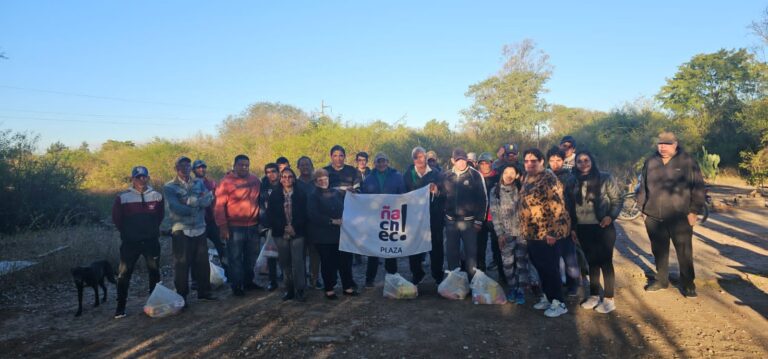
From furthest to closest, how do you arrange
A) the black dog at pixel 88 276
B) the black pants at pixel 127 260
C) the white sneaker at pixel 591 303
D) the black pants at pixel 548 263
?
the black dog at pixel 88 276
the black pants at pixel 127 260
the white sneaker at pixel 591 303
the black pants at pixel 548 263

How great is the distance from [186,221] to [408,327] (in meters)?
2.94

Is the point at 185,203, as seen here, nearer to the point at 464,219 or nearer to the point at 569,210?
the point at 464,219

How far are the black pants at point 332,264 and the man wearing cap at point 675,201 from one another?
146 inches

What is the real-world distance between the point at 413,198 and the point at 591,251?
2.19 meters

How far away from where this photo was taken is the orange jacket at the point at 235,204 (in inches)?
226

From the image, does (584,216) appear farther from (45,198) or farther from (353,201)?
(45,198)

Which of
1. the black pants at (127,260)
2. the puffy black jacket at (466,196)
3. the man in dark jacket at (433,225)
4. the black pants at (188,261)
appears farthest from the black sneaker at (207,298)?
the puffy black jacket at (466,196)

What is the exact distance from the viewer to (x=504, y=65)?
31.8 meters

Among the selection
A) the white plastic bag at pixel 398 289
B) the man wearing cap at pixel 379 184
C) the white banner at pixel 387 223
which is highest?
the man wearing cap at pixel 379 184

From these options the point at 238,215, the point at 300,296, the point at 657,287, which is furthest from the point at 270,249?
the point at 657,287

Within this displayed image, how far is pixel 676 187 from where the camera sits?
508 cm

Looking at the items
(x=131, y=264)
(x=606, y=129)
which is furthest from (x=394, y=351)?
(x=606, y=129)

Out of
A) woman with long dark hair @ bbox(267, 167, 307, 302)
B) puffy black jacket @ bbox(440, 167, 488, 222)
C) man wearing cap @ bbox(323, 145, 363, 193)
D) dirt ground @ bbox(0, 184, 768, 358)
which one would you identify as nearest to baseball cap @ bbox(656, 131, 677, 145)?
dirt ground @ bbox(0, 184, 768, 358)

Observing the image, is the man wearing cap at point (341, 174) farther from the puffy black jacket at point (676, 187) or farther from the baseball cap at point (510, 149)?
the puffy black jacket at point (676, 187)
